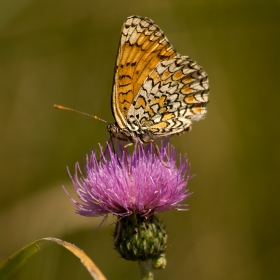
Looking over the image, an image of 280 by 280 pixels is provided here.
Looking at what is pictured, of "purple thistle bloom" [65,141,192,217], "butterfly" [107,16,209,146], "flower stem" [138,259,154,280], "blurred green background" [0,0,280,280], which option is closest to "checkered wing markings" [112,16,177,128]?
"butterfly" [107,16,209,146]

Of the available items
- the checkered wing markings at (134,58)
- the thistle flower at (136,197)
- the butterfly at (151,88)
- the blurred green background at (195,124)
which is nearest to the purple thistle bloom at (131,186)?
the thistle flower at (136,197)

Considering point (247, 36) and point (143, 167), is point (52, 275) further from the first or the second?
point (247, 36)

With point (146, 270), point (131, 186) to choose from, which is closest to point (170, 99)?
point (131, 186)

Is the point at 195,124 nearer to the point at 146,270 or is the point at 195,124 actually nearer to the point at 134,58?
the point at 134,58

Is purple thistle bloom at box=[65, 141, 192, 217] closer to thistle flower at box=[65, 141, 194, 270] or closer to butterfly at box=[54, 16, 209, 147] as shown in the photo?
thistle flower at box=[65, 141, 194, 270]

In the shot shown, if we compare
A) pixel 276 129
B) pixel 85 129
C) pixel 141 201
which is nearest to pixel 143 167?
pixel 141 201

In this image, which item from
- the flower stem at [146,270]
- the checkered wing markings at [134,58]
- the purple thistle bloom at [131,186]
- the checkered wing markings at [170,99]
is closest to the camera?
the flower stem at [146,270]

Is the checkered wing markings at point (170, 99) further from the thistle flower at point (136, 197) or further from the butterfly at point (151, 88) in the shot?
the thistle flower at point (136, 197)
